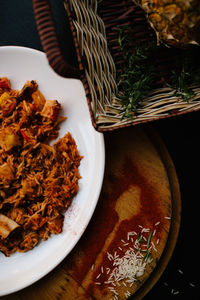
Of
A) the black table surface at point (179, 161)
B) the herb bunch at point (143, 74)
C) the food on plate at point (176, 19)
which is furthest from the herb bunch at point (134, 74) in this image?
the black table surface at point (179, 161)

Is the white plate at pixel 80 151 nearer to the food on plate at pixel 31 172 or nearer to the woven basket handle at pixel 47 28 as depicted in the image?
the food on plate at pixel 31 172

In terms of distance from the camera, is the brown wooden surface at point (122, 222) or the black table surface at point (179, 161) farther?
the black table surface at point (179, 161)

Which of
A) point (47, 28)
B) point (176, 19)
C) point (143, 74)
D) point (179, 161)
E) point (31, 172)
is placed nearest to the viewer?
point (47, 28)

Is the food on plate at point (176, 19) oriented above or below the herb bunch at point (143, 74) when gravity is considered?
above

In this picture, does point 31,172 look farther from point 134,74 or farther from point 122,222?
point 134,74

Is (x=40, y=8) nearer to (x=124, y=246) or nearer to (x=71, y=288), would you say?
(x=124, y=246)

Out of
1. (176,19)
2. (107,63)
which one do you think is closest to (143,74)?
(107,63)

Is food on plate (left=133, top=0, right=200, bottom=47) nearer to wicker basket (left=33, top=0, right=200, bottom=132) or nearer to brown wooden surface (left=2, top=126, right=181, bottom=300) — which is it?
wicker basket (left=33, top=0, right=200, bottom=132)
